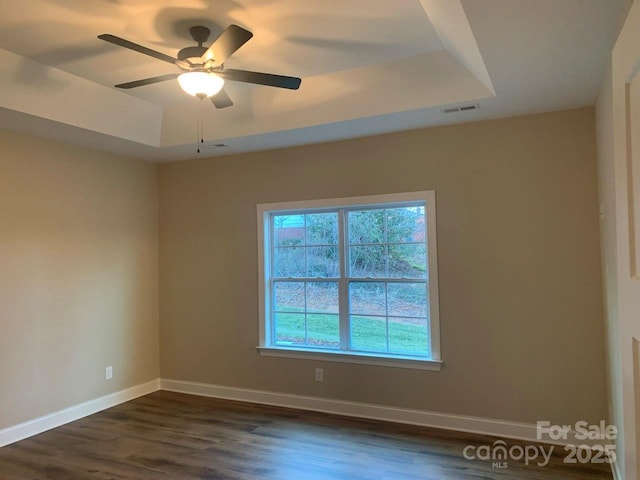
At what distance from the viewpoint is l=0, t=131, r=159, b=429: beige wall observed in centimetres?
355

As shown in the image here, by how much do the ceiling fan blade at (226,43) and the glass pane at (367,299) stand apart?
2320 mm

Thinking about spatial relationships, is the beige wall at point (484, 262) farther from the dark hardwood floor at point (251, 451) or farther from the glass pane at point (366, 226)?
the dark hardwood floor at point (251, 451)

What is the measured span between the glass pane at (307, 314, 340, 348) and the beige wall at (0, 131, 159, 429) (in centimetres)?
186

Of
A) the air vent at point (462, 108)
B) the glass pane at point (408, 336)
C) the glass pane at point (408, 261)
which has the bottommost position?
the glass pane at point (408, 336)

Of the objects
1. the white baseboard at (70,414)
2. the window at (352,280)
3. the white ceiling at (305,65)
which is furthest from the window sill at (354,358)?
the white ceiling at (305,65)

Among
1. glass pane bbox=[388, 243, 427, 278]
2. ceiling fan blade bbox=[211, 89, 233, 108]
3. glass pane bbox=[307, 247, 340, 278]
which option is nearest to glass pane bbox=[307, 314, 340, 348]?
glass pane bbox=[307, 247, 340, 278]

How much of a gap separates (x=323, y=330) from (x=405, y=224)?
50.3 inches

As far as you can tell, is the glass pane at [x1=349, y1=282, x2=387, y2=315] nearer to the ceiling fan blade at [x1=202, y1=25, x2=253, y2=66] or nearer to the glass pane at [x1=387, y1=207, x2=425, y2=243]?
the glass pane at [x1=387, y1=207, x2=425, y2=243]

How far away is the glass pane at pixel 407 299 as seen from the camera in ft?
12.4

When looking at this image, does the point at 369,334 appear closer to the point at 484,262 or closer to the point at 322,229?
the point at 322,229

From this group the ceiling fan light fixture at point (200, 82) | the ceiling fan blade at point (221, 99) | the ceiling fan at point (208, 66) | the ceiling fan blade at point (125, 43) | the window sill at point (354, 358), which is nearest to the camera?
the ceiling fan blade at point (125, 43)

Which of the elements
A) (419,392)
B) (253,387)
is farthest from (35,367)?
(419,392)

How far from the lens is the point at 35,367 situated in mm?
3684

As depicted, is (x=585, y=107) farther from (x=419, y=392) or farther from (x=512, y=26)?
(x=419, y=392)
